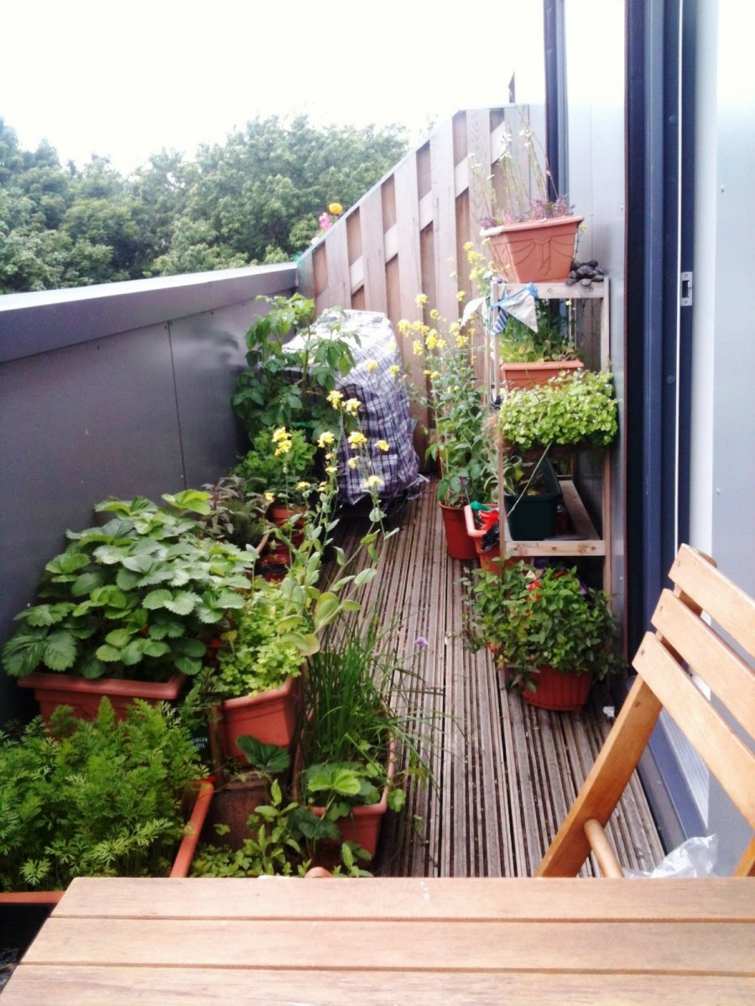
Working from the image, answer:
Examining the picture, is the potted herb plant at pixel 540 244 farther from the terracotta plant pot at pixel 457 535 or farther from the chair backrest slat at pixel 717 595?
the chair backrest slat at pixel 717 595

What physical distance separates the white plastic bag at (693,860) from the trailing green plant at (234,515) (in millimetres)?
1706

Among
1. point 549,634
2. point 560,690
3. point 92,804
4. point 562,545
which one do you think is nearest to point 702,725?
point 92,804

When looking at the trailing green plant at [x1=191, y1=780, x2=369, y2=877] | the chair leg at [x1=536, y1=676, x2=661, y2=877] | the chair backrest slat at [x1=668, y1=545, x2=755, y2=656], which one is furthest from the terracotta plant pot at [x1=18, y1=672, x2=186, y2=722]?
the chair backrest slat at [x1=668, y1=545, x2=755, y2=656]

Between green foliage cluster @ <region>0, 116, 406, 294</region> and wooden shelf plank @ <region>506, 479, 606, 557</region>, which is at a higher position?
green foliage cluster @ <region>0, 116, 406, 294</region>

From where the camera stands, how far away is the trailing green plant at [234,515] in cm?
307

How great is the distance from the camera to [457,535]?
426cm

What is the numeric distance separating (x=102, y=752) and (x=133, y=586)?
41cm

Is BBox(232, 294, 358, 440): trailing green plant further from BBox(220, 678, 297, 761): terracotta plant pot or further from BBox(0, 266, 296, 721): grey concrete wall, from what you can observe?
BBox(220, 678, 297, 761): terracotta plant pot

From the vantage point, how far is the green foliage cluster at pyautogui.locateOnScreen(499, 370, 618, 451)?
2684 mm

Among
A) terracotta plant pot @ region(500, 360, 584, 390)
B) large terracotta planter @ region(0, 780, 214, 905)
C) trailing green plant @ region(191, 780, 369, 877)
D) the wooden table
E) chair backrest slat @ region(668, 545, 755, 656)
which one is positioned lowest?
trailing green plant @ region(191, 780, 369, 877)

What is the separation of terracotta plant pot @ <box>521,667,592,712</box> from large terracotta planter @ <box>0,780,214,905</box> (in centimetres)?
122

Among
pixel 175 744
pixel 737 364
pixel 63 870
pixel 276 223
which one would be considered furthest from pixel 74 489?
pixel 276 223

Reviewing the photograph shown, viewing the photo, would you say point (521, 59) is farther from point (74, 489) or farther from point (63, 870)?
point (63, 870)

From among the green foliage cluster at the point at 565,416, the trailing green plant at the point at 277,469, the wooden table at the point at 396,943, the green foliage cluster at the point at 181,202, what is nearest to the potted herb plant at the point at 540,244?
the green foliage cluster at the point at 565,416
